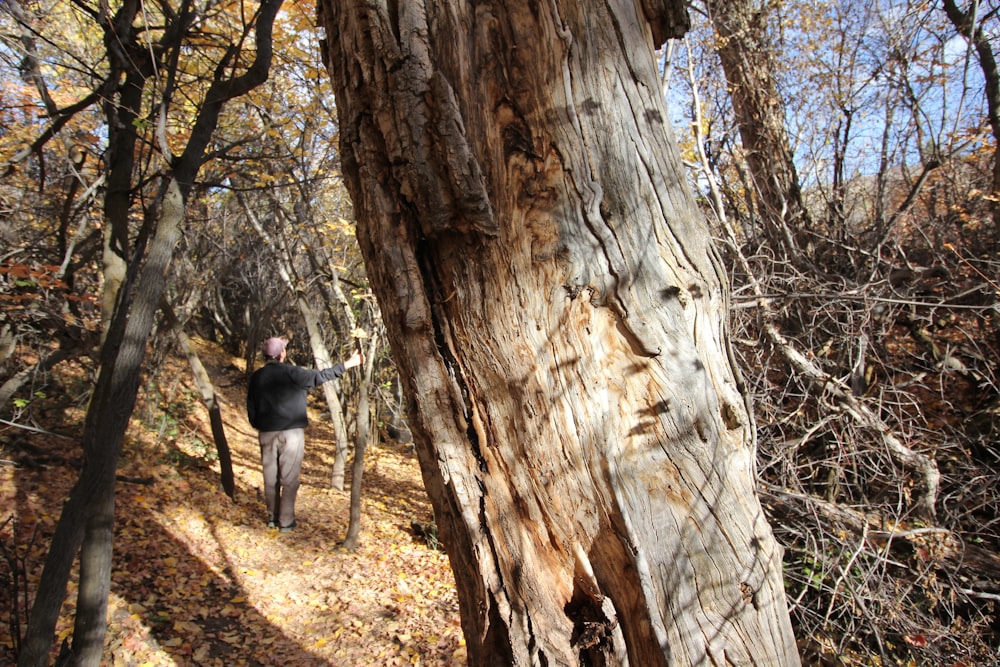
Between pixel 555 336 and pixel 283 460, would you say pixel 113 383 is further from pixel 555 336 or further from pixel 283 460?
pixel 555 336

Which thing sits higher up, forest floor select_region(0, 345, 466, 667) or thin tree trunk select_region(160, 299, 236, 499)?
thin tree trunk select_region(160, 299, 236, 499)

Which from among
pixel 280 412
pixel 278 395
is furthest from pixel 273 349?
pixel 280 412

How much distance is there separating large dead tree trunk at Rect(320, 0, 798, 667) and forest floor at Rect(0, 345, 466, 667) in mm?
3255

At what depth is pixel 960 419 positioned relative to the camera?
4.75 m

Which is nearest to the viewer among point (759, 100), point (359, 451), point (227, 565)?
point (227, 565)

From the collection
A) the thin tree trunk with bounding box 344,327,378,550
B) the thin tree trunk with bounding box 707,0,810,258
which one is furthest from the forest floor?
the thin tree trunk with bounding box 707,0,810,258

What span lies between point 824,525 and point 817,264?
2408mm

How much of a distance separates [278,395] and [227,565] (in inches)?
67.1

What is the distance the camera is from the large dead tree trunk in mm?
1354

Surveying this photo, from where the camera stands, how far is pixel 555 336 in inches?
55.4

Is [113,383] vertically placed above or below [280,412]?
above

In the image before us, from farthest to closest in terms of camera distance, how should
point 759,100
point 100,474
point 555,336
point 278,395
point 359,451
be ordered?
point 278,395 < point 359,451 < point 759,100 < point 100,474 < point 555,336

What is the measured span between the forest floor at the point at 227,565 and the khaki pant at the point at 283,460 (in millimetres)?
502

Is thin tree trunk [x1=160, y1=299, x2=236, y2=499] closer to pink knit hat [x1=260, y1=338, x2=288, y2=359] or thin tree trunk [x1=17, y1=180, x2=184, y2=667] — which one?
pink knit hat [x1=260, y1=338, x2=288, y2=359]
